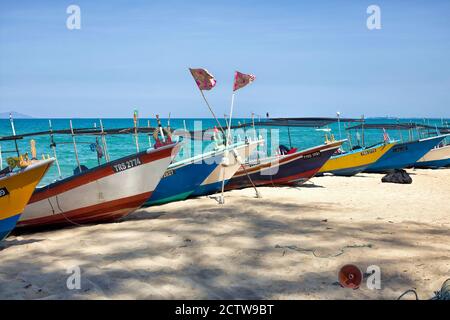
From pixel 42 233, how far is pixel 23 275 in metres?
3.00

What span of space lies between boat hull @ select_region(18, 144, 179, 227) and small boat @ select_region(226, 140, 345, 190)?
4.58 m

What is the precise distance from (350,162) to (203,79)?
31.7ft

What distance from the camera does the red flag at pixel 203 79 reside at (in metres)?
10.2

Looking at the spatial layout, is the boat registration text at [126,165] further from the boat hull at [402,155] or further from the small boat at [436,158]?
the small boat at [436,158]

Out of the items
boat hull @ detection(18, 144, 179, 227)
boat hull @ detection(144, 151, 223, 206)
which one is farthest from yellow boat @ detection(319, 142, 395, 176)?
boat hull @ detection(18, 144, 179, 227)

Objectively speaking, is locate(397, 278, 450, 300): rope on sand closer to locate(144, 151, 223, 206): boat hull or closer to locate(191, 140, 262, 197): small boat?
locate(144, 151, 223, 206): boat hull

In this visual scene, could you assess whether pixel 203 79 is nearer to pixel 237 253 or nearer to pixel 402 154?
pixel 237 253

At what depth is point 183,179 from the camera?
424 inches

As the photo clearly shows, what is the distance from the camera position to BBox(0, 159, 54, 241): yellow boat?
6740 millimetres

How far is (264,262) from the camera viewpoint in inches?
229

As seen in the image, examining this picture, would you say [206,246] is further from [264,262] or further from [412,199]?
[412,199]

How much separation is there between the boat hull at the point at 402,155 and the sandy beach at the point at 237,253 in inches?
349

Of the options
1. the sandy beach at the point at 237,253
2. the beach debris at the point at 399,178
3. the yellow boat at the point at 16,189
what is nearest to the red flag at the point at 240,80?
the sandy beach at the point at 237,253
